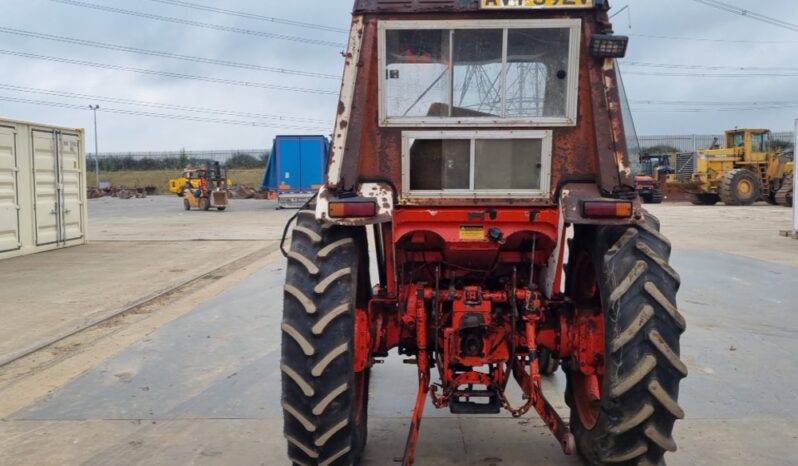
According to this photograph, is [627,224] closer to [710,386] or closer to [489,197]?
[489,197]

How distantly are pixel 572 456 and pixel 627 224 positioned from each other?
1.65 metres

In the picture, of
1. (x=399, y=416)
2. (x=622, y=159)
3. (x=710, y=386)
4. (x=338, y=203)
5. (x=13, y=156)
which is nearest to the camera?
(x=338, y=203)

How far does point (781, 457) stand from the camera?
15.0ft

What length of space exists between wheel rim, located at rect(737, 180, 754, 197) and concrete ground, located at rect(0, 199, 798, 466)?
76.0ft

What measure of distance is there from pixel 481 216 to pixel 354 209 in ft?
2.46

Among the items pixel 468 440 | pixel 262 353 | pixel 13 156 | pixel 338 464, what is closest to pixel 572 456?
pixel 468 440

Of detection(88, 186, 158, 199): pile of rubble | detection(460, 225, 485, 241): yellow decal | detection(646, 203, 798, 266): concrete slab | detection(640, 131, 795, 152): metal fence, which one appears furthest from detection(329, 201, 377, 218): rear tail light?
detection(640, 131, 795, 152): metal fence

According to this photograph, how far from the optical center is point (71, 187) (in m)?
16.8

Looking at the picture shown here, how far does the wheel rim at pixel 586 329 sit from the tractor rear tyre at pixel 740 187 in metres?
29.1

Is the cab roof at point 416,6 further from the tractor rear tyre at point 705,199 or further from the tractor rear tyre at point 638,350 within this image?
the tractor rear tyre at point 705,199

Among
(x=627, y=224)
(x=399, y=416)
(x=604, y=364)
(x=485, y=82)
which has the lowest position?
(x=399, y=416)

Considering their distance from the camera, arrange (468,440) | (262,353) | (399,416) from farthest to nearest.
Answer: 1. (262,353)
2. (399,416)
3. (468,440)

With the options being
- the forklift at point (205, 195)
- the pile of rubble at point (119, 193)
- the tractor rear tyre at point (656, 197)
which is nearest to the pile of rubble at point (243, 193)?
the pile of rubble at point (119, 193)

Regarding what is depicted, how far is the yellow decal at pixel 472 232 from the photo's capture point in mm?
4051
